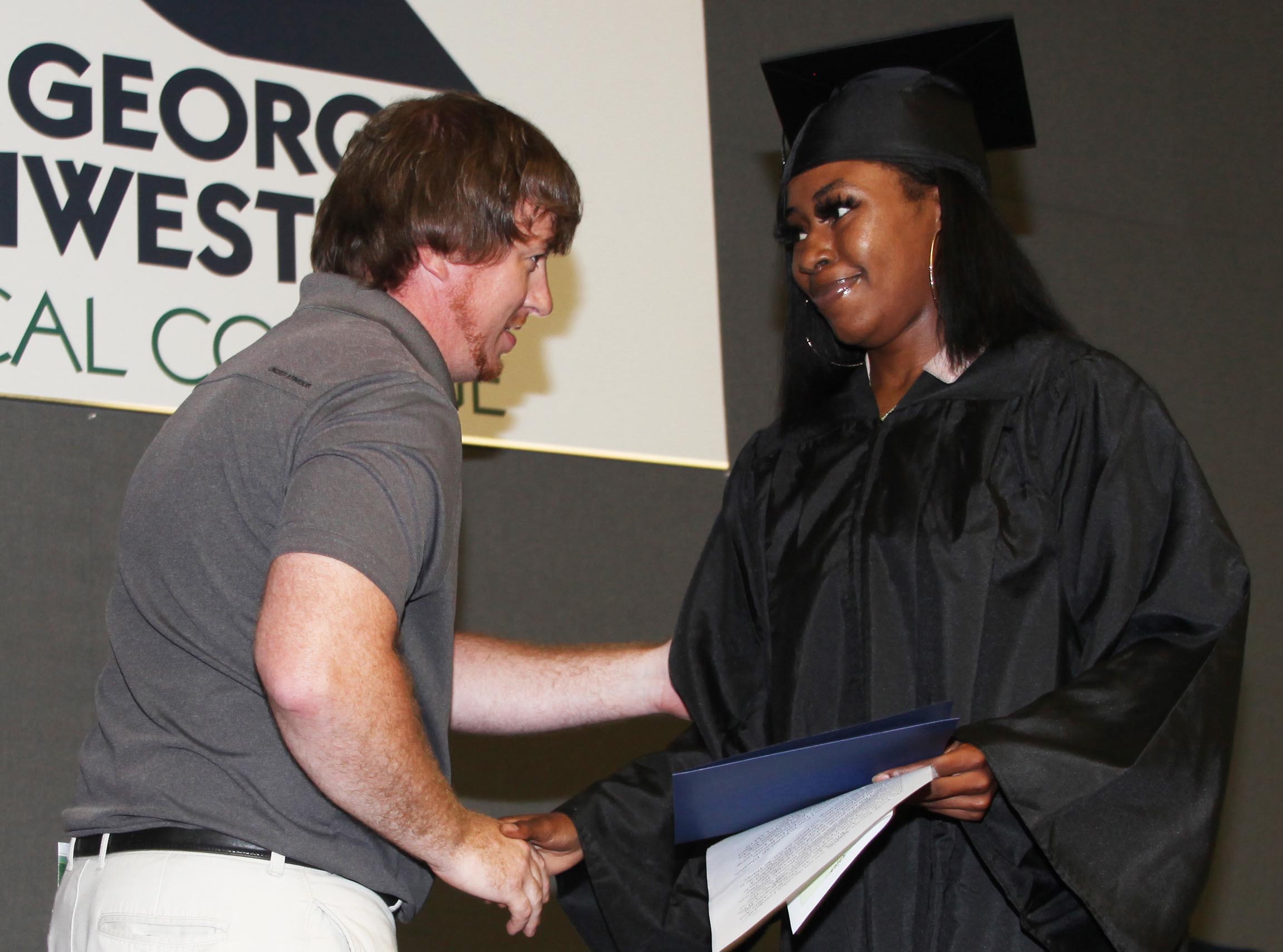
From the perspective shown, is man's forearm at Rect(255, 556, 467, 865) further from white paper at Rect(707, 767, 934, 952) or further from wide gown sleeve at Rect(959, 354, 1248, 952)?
wide gown sleeve at Rect(959, 354, 1248, 952)

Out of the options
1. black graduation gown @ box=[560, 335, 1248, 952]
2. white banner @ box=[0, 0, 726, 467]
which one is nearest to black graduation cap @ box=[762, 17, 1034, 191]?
black graduation gown @ box=[560, 335, 1248, 952]

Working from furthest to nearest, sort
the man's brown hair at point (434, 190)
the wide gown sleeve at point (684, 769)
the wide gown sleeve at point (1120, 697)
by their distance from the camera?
the wide gown sleeve at point (684, 769) → the man's brown hair at point (434, 190) → the wide gown sleeve at point (1120, 697)

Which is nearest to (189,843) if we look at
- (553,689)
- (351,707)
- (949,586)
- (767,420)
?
(351,707)

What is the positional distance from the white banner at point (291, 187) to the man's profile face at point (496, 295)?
0.86 metres

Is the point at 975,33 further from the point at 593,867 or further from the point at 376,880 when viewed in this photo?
the point at 376,880

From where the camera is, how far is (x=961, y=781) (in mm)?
1666

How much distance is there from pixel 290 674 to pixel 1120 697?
39.2 inches

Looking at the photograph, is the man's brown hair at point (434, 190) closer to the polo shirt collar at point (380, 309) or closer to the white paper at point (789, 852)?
the polo shirt collar at point (380, 309)

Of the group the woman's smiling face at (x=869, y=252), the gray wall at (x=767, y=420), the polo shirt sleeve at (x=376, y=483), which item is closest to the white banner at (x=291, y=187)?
the gray wall at (x=767, y=420)

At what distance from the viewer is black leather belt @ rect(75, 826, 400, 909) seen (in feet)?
5.05

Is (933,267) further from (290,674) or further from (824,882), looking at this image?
(290,674)

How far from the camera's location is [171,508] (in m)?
1.60

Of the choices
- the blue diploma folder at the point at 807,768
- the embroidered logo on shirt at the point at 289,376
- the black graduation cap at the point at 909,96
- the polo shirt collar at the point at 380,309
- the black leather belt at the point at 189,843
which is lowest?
the black leather belt at the point at 189,843

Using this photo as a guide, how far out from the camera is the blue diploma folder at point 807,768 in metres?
1.53
